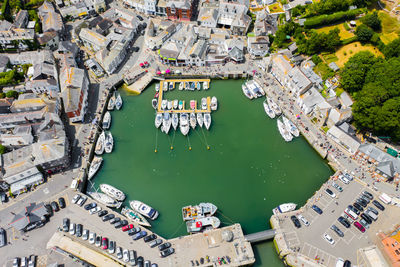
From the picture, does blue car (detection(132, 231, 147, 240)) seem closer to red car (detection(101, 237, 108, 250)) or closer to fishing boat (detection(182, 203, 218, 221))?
red car (detection(101, 237, 108, 250))

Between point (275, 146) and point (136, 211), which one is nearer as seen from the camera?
point (136, 211)

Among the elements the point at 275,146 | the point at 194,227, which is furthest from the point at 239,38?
the point at 194,227

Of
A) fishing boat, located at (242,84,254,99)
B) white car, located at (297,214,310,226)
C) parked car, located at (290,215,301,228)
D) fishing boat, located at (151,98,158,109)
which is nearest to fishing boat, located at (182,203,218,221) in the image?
parked car, located at (290,215,301,228)

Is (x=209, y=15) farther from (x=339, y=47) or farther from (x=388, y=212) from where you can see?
(x=388, y=212)

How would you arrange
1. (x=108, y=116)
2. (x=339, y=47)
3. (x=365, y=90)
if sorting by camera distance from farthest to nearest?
(x=339, y=47) < (x=108, y=116) < (x=365, y=90)

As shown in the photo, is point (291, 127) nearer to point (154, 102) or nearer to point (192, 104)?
point (192, 104)

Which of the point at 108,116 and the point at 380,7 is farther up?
the point at 380,7

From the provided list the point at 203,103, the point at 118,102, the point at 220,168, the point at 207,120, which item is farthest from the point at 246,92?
the point at 118,102
